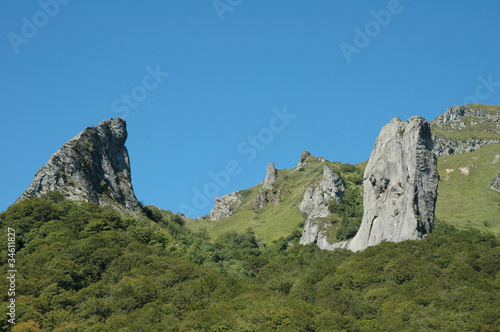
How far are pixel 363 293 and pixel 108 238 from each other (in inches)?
1656

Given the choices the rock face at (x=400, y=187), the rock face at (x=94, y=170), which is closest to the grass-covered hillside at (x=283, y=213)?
the rock face at (x=400, y=187)

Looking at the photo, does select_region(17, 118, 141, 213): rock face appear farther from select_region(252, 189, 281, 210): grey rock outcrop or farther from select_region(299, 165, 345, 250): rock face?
select_region(252, 189, 281, 210): grey rock outcrop

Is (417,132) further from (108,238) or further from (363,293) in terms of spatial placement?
(108,238)

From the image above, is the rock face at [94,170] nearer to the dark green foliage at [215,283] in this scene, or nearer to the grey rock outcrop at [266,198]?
the dark green foliage at [215,283]

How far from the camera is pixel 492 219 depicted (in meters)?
131

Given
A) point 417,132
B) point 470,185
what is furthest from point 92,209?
point 470,185

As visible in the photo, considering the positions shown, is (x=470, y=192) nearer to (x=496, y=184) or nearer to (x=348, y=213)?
(x=496, y=184)

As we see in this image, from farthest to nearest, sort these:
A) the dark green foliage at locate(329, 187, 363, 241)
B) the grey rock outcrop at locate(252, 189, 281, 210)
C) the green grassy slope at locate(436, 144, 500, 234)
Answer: the grey rock outcrop at locate(252, 189, 281, 210) → the green grassy slope at locate(436, 144, 500, 234) → the dark green foliage at locate(329, 187, 363, 241)

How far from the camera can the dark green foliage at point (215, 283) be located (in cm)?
6781

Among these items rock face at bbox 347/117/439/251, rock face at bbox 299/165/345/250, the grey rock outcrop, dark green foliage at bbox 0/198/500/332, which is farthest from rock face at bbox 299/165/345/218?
the grey rock outcrop

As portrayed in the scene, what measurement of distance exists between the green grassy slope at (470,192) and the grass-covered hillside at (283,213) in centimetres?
2216

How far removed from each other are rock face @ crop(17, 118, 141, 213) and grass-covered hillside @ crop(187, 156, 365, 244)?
3671 centimetres

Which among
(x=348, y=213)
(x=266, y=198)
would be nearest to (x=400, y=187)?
(x=348, y=213)

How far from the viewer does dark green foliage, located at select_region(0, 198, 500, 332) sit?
222ft
